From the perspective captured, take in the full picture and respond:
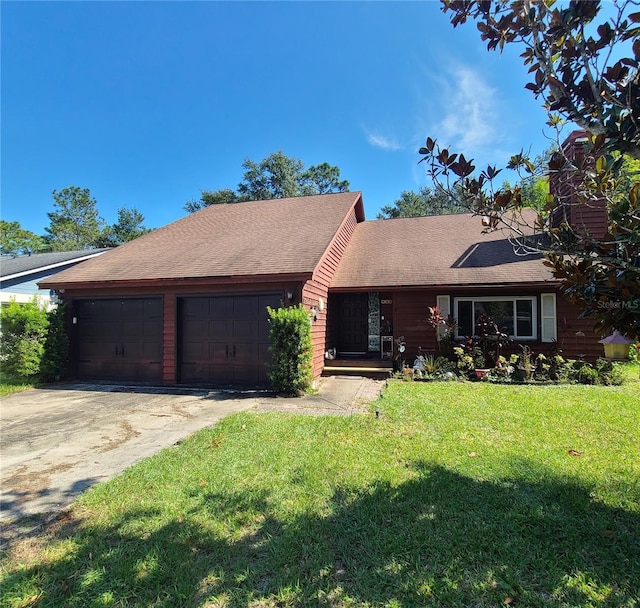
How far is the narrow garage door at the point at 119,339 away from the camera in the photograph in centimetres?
917

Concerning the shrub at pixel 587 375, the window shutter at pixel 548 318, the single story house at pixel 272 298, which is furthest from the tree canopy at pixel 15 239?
the shrub at pixel 587 375

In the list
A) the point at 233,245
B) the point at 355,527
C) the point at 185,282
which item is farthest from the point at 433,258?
the point at 355,527

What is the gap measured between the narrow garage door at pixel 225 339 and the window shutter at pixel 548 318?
22.8ft

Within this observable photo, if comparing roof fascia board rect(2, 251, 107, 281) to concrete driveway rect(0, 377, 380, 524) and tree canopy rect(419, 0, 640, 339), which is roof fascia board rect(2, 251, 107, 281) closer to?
concrete driveway rect(0, 377, 380, 524)

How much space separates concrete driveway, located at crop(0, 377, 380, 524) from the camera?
3.44 metres

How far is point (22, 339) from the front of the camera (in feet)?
28.9

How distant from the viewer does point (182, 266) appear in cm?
902

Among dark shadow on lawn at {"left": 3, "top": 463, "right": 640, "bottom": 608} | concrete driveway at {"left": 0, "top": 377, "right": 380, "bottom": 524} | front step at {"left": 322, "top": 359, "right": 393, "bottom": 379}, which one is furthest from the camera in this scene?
front step at {"left": 322, "top": 359, "right": 393, "bottom": 379}

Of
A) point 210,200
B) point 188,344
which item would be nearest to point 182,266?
point 188,344

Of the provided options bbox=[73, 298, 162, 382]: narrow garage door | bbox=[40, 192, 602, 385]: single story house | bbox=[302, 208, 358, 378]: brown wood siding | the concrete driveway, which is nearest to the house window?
bbox=[40, 192, 602, 385]: single story house

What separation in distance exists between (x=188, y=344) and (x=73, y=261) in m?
15.0

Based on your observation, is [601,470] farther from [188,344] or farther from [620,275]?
[188,344]

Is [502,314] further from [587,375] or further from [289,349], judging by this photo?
[289,349]

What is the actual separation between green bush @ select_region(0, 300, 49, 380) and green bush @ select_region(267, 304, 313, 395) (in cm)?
635
